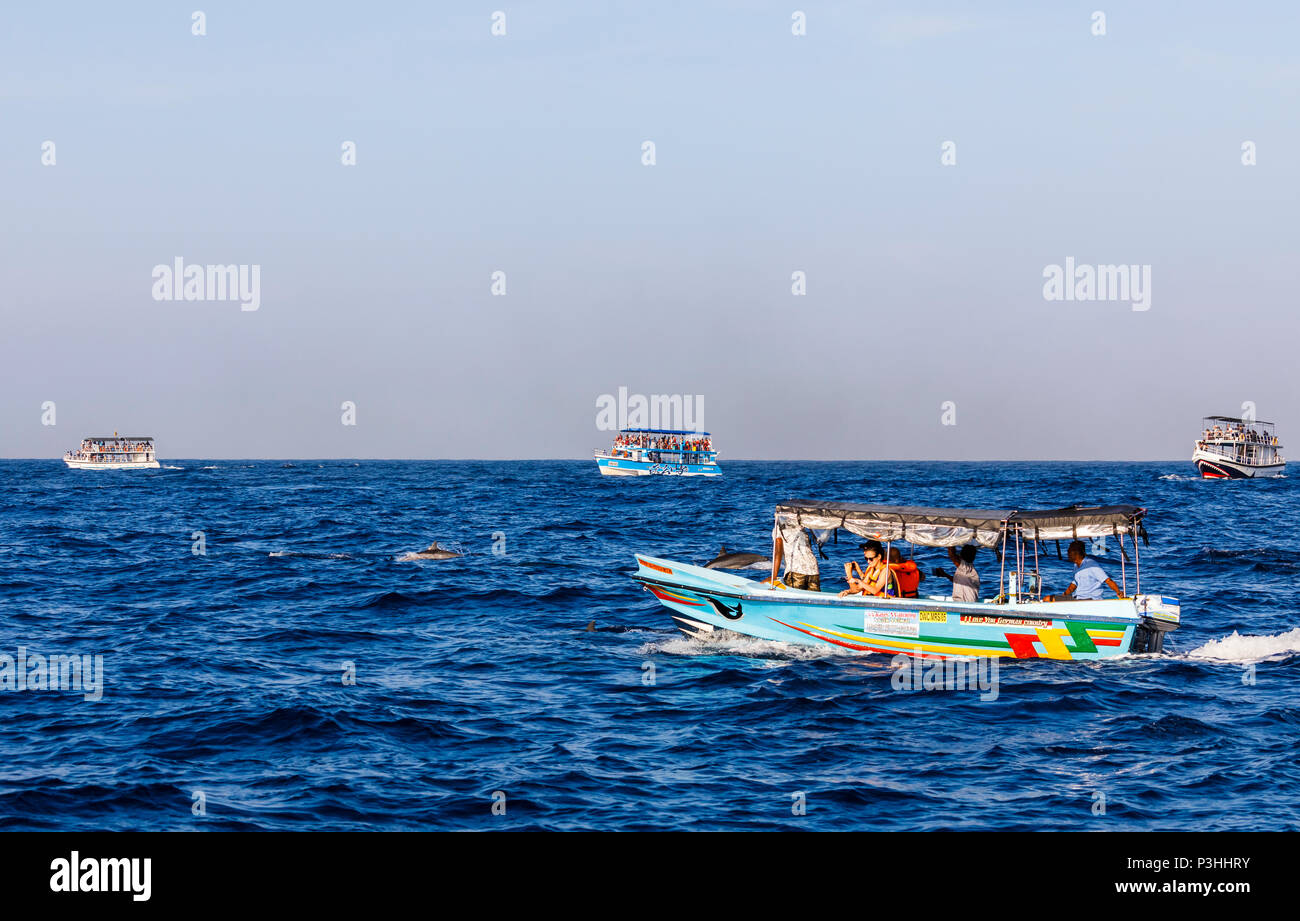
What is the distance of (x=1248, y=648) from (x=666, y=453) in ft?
349

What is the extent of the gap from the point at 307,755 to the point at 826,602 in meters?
10.4

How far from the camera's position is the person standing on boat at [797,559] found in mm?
22766

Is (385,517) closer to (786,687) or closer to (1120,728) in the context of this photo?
(786,687)

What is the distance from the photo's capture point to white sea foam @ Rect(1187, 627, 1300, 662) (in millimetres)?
21422

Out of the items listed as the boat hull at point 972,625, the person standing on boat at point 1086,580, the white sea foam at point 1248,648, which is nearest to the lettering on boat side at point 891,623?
the boat hull at point 972,625

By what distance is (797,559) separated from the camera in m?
22.9

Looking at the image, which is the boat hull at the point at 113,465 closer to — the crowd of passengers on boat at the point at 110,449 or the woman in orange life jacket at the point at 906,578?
the crowd of passengers on boat at the point at 110,449

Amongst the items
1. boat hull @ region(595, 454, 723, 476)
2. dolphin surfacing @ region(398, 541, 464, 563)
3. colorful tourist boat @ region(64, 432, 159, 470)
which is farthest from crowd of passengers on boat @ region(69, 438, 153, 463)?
dolphin surfacing @ region(398, 541, 464, 563)

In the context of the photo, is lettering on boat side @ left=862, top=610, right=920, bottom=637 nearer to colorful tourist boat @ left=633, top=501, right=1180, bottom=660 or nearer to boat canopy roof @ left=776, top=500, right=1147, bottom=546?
colorful tourist boat @ left=633, top=501, right=1180, bottom=660

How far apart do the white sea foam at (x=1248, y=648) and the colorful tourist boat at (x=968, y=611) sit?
1.46m

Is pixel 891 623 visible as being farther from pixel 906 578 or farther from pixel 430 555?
pixel 430 555

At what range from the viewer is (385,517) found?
62.7m

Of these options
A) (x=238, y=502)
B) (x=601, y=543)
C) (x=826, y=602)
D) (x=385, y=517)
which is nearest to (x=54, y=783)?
(x=826, y=602)
